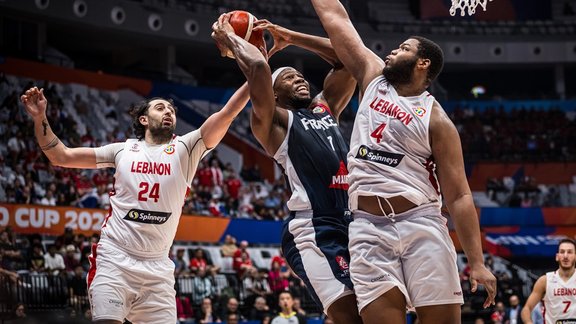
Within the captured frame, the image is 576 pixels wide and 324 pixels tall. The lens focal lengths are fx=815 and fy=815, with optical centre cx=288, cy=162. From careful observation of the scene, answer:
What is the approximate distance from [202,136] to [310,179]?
1.86 metres

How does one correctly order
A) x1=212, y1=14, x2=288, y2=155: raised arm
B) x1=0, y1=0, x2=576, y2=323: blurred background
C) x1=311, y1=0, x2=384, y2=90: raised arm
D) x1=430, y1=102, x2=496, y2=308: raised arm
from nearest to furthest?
x1=430, y1=102, x2=496, y2=308: raised arm, x1=311, y1=0, x2=384, y2=90: raised arm, x1=212, y1=14, x2=288, y2=155: raised arm, x1=0, y1=0, x2=576, y2=323: blurred background

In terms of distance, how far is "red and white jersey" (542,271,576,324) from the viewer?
10297mm

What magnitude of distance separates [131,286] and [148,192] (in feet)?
2.67

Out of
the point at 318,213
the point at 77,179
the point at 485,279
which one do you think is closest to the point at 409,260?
the point at 485,279

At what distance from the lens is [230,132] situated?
30266 millimetres

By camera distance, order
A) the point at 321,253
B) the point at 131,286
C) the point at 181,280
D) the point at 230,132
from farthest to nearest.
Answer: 1. the point at 230,132
2. the point at 181,280
3. the point at 131,286
4. the point at 321,253

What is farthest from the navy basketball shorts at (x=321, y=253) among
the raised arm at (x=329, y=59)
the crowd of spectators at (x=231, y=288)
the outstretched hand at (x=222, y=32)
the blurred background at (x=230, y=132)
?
the crowd of spectators at (x=231, y=288)

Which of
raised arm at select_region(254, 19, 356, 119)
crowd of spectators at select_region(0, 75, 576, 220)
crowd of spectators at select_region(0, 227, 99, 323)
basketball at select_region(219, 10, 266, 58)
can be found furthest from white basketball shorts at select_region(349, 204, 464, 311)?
crowd of spectators at select_region(0, 75, 576, 220)

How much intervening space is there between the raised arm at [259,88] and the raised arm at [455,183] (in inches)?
46.6

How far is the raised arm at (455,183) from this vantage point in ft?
16.1

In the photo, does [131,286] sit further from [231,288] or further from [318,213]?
[231,288]

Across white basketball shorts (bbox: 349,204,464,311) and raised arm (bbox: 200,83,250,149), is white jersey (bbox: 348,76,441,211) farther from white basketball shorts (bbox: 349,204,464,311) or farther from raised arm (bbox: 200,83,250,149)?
raised arm (bbox: 200,83,250,149)

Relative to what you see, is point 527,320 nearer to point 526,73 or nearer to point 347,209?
point 347,209

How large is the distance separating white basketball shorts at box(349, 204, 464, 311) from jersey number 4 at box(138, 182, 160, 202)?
2.54m
